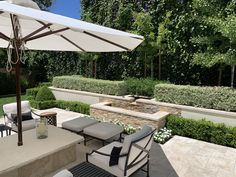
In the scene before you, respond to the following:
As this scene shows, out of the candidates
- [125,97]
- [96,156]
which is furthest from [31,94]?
[96,156]

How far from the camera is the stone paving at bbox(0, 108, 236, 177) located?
5266 mm

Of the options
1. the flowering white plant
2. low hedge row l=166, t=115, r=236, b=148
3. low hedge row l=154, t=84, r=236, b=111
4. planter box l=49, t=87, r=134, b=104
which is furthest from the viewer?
planter box l=49, t=87, r=134, b=104

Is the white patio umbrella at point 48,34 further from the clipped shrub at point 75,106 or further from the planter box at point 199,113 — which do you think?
the clipped shrub at point 75,106

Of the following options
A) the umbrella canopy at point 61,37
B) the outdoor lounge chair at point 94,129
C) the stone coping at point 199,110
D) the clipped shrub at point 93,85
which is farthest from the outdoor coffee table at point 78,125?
the clipped shrub at point 93,85

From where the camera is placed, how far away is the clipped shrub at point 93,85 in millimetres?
10391

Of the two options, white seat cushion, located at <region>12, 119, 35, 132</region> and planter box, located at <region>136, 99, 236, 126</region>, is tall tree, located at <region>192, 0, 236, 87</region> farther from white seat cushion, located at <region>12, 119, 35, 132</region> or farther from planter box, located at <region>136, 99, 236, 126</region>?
white seat cushion, located at <region>12, 119, 35, 132</region>

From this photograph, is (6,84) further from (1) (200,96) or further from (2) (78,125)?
(1) (200,96)

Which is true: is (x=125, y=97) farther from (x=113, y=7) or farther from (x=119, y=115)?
(x=113, y=7)

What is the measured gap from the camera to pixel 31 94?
13133 millimetres

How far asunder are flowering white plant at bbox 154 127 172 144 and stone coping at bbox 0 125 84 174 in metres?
3.03

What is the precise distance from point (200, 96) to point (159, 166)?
3.52 m

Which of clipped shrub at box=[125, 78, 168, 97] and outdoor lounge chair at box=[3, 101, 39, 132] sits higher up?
clipped shrub at box=[125, 78, 168, 97]

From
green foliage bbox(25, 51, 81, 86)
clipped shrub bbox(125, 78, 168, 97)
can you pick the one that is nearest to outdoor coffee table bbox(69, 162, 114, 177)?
clipped shrub bbox(125, 78, 168, 97)

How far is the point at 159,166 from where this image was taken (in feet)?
18.2
